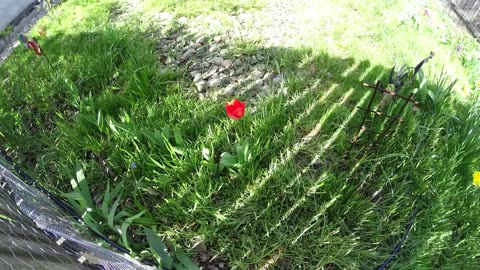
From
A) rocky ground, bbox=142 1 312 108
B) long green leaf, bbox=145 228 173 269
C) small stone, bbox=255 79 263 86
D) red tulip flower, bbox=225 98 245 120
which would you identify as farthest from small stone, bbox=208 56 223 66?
long green leaf, bbox=145 228 173 269

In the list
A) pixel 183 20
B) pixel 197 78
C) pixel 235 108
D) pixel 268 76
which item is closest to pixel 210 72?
pixel 197 78

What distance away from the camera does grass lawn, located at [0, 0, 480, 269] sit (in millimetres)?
1666

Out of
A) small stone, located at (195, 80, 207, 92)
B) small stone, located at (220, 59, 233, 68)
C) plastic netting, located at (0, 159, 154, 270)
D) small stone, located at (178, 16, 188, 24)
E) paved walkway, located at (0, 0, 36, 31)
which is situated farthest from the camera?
paved walkway, located at (0, 0, 36, 31)

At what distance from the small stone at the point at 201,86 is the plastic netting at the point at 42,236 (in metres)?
1.03

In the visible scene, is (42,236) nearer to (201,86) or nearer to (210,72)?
(201,86)

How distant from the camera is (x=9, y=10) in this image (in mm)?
3320

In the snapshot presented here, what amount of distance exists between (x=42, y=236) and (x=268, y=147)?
1135 mm

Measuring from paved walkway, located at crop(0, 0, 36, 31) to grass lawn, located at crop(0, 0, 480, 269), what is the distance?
90 centimetres

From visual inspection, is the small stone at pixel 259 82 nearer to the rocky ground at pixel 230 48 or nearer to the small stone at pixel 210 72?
the rocky ground at pixel 230 48

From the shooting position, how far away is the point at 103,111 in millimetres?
2080

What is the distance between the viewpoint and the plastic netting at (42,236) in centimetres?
132

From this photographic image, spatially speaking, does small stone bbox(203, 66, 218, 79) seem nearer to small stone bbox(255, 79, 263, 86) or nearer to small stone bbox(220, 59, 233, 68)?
small stone bbox(220, 59, 233, 68)

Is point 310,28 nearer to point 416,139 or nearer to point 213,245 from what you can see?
point 416,139

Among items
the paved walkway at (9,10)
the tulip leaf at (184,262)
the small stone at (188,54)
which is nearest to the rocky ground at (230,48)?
the small stone at (188,54)
